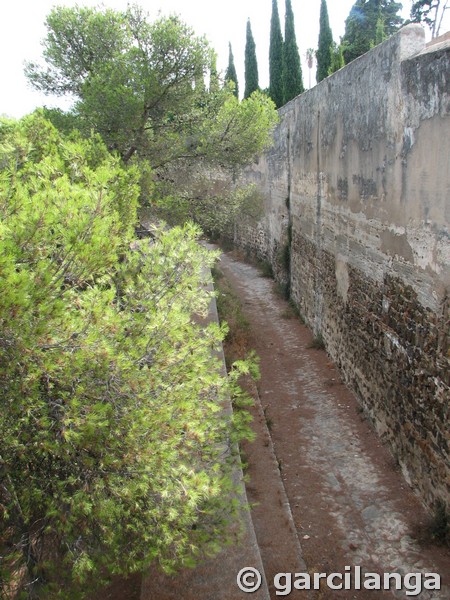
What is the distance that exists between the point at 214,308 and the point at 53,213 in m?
7.48

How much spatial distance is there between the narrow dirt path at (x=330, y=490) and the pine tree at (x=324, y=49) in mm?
18683

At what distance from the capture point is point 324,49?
24797mm

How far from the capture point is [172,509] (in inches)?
116

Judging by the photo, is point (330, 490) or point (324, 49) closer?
point (330, 490)

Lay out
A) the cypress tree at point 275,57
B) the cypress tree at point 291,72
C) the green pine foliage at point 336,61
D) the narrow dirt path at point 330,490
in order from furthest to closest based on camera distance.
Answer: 1. the cypress tree at point 275,57
2. the cypress tree at point 291,72
3. the green pine foliage at point 336,61
4. the narrow dirt path at point 330,490

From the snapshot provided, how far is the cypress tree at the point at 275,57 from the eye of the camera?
24141 mm

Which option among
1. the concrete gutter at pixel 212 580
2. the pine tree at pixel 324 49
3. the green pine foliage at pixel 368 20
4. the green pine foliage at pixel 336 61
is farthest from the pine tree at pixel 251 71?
the concrete gutter at pixel 212 580

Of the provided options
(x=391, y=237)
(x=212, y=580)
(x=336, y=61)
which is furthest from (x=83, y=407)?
(x=336, y=61)

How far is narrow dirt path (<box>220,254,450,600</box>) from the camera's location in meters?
5.20

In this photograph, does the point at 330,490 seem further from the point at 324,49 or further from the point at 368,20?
the point at 368,20

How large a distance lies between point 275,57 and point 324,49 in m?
2.42

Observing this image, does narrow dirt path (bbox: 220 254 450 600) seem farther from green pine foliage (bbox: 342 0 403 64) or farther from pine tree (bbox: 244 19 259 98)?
green pine foliage (bbox: 342 0 403 64)

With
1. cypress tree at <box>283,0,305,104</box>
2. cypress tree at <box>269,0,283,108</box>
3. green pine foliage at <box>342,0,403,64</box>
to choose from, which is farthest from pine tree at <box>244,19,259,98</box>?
green pine foliage at <box>342,0,403,64</box>

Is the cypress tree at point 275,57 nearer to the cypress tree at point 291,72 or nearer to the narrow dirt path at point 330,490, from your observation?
the cypress tree at point 291,72
